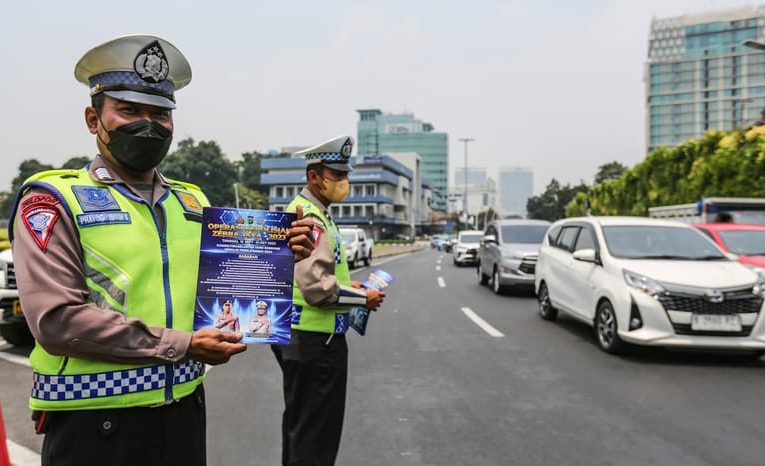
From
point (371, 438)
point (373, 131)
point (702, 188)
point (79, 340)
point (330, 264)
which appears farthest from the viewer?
point (373, 131)

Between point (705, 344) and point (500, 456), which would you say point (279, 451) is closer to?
point (500, 456)

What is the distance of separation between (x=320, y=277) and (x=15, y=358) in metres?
5.65

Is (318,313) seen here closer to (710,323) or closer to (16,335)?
(710,323)

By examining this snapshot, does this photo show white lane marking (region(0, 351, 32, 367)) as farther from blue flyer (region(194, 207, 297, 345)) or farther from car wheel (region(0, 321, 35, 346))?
blue flyer (region(194, 207, 297, 345))

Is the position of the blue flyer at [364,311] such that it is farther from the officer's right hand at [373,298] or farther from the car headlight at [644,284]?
the car headlight at [644,284]

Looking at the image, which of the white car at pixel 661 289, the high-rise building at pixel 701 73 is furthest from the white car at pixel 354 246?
the high-rise building at pixel 701 73

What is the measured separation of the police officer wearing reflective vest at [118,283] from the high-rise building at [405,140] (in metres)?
157

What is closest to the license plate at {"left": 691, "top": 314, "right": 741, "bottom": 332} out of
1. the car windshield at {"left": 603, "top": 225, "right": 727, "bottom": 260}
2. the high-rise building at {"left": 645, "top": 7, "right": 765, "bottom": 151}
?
the car windshield at {"left": 603, "top": 225, "right": 727, "bottom": 260}

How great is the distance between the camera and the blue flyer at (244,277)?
1.78m

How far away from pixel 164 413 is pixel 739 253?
32.1ft

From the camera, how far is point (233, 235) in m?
1.82

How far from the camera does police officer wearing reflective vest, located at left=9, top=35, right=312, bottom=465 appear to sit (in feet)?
5.30

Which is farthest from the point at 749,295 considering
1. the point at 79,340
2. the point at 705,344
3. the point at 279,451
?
the point at 79,340

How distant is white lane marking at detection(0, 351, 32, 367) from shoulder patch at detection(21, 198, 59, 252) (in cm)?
573
